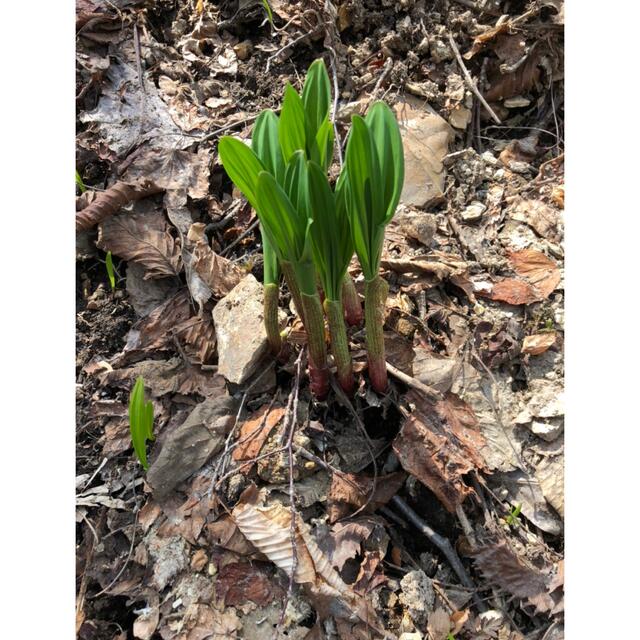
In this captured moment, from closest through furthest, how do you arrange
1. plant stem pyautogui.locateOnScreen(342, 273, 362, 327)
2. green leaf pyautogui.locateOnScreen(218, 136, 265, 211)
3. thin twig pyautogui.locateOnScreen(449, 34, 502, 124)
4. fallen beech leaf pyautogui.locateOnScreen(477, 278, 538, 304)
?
green leaf pyautogui.locateOnScreen(218, 136, 265, 211) < plant stem pyautogui.locateOnScreen(342, 273, 362, 327) < fallen beech leaf pyautogui.locateOnScreen(477, 278, 538, 304) < thin twig pyautogui.locateOnScreen(449, 34, 502, 124)

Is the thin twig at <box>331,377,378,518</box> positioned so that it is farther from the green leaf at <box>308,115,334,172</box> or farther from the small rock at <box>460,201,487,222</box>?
the small rock at <box>460,201,487,222</box>

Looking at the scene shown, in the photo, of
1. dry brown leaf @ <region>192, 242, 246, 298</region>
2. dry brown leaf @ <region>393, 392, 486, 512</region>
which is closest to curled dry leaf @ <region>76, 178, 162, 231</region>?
dry brown leaf @ <region>192, 242, 246, 298</region>

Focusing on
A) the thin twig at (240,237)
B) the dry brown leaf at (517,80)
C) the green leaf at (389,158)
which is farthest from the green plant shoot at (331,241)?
the dry brown leaf at (517,80)

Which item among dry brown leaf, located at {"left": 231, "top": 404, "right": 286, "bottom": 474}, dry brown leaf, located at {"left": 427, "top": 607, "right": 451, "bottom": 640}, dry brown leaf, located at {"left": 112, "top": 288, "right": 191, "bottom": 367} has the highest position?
dry brown leaf, located at {"left": 112, "top": 288, "right": 191, "bottom": 367}

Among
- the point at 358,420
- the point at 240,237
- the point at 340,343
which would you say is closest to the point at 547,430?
the point at 358,420

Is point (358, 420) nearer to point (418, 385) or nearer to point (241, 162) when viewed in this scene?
point (418, 385)
